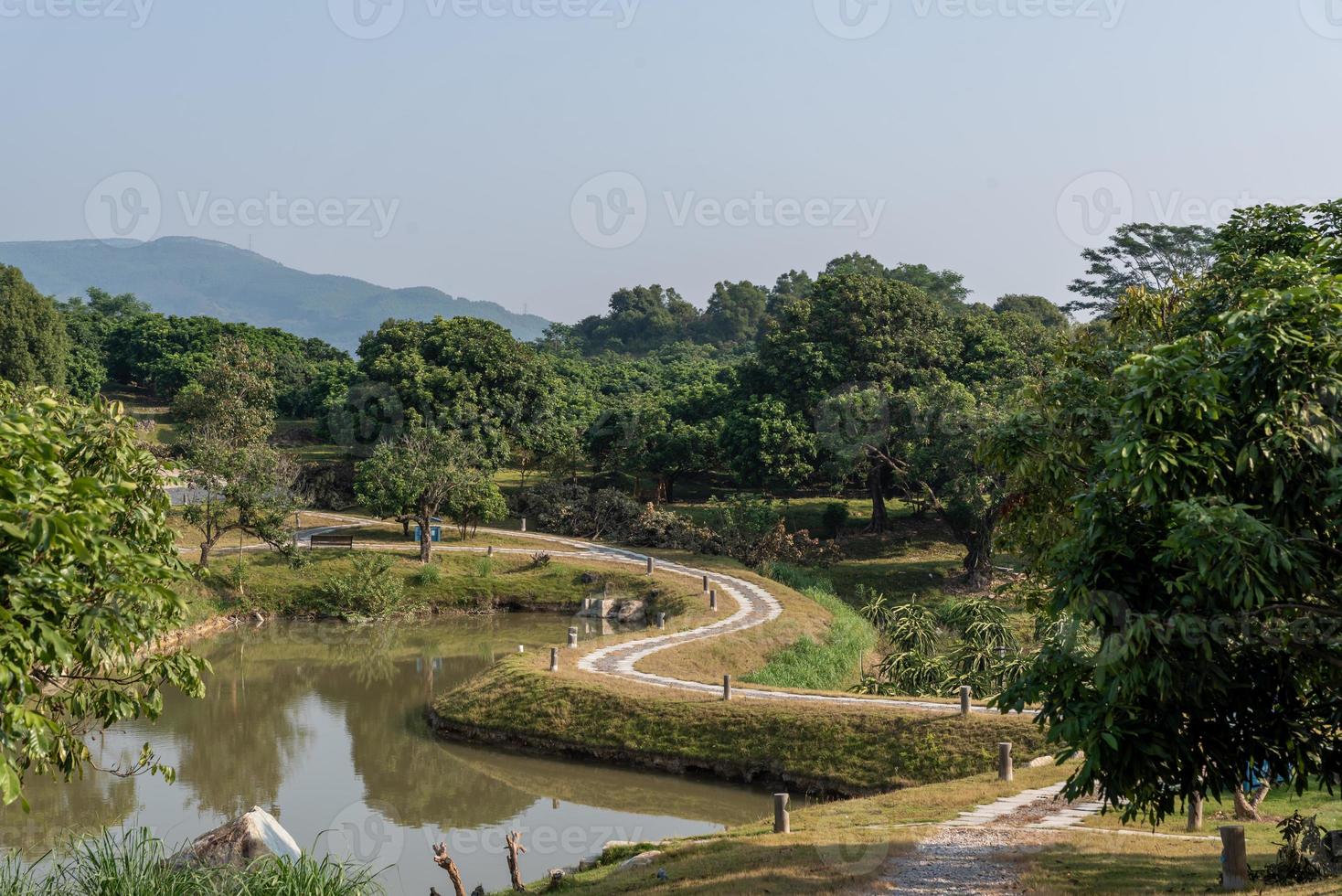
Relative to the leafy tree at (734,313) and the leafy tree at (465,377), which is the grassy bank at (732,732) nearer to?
the leafy tree at (465,377)

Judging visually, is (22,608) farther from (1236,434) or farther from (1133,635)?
(1236,434)

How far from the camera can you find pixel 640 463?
58.6 meters

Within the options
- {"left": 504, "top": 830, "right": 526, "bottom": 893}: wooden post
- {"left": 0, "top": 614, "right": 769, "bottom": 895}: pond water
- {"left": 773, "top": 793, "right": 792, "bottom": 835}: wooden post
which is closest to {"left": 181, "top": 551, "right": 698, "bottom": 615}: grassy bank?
{"left": 0, "top": 614, "right": 769, "bottom": 895}: pond water

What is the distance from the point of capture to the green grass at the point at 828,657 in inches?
1281

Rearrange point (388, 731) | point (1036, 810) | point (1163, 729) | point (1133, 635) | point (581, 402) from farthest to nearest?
point (581, 402), point (388, 731), point (1036, 810), point (1163, 729), point (1133, 635)

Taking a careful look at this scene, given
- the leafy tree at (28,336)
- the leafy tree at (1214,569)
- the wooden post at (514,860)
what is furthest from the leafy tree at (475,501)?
the leafy tree at (1214,569)

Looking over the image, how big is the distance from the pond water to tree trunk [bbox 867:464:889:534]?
1002 inches

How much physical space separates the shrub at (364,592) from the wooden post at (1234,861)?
116 feet

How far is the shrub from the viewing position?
43.7 metres

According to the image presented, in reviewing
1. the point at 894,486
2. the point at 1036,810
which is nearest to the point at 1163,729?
the point at 1036,810

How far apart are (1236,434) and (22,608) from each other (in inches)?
403

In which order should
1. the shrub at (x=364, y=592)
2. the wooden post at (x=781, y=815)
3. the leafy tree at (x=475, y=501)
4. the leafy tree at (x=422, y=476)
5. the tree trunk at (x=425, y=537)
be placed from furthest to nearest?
the leafy tree at (x=475, y=501)
the tree trunk at (x=425, y=537)
the leafy tree at (x=422, y=476)
the shrub at (x=364, y=592)
the wooden post at (x=781, y=815)

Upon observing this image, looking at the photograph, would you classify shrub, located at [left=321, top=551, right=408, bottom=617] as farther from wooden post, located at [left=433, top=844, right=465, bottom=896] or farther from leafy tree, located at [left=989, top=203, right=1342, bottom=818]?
leafy tree, located at [left=989, top=203, right=1342, bottom=818]

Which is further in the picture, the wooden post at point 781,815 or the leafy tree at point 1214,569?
the wooden post at point 781,815
